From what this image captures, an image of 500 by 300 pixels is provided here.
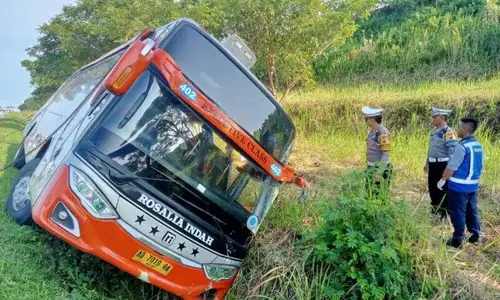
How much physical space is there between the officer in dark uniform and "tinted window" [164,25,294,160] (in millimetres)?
1985

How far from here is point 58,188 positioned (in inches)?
131

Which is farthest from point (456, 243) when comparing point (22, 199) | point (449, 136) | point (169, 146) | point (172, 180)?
point (22, 199)

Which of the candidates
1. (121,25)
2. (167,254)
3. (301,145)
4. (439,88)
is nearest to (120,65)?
(167,254)

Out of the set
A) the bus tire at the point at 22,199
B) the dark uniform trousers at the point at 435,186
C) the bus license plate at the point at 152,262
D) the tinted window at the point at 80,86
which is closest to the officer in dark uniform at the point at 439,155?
the dark uniform trousers at the point at 435,186

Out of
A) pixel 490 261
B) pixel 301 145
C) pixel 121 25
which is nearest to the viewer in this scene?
pixel 490 261

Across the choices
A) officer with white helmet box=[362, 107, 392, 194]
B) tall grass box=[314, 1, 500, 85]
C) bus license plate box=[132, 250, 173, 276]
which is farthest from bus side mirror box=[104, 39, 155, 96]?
tall grass box=[314, 1, 500, 85]

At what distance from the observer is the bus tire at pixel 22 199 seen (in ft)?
14.0

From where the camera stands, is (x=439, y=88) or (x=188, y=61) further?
(x=439, y=88)

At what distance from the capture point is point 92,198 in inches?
131

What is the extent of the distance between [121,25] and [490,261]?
1175 centimetres

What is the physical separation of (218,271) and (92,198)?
127 centimetres

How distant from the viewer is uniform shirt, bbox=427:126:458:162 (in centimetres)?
483

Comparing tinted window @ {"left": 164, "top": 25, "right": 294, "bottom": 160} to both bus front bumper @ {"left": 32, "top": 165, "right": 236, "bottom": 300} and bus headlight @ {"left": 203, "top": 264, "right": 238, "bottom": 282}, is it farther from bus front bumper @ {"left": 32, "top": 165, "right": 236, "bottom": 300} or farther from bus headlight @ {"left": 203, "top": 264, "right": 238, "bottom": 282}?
bus front bumper @ {"left": 32, "top": 165, "right": 236, "bottom": 300}

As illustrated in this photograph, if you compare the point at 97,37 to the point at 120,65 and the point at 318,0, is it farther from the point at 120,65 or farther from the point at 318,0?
the point at 120,65
